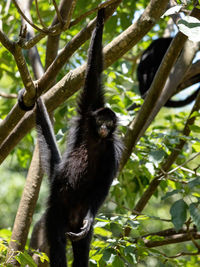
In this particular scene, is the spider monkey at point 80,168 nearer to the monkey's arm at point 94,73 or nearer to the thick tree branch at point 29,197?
the monkey's arm at point 94,73

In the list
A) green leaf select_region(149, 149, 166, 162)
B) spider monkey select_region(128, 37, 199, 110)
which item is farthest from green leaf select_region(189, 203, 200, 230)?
spider monkey select_region(128, 37, 199, 110)

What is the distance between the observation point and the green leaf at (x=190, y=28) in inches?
108

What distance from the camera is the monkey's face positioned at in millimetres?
5137

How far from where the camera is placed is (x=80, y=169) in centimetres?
530

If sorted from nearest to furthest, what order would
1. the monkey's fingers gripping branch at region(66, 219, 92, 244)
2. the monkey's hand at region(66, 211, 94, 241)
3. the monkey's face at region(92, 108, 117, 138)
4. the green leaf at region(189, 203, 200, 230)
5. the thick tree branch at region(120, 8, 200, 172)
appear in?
the green leaf at region(189, 203, 200, 230) → the monkey's fingers gripping branch at region(66, 219, 92, 244) → the monkey's hand at region(66, 211, 94, 241) → the thick tree branch at region(120, 8, 200, 172) → the monkey's face at region(92, 108, 117, 138)

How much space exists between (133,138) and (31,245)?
2433mm

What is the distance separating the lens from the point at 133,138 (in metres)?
5.58

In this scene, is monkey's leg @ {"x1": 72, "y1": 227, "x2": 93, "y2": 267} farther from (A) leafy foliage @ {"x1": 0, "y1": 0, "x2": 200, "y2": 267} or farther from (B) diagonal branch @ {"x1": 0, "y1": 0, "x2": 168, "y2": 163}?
(B) diagonal branch @ {"x1": 0, "y1": 0, "x2": 168, "y2": 163}

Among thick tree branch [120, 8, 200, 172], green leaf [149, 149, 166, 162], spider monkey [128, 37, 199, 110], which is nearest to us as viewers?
green leaf [149, 149, 166, 162]

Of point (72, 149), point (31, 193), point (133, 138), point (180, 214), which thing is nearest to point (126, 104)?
point (133, 138)

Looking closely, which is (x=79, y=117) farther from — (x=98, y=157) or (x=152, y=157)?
(x=152, y=157)

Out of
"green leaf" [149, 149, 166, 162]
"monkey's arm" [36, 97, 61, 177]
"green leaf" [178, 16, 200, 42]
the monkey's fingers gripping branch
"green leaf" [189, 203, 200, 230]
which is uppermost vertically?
"green leaf" [178, 16, 200, 42]

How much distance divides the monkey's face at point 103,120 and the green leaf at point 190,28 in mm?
2333

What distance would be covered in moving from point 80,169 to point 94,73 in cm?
142
